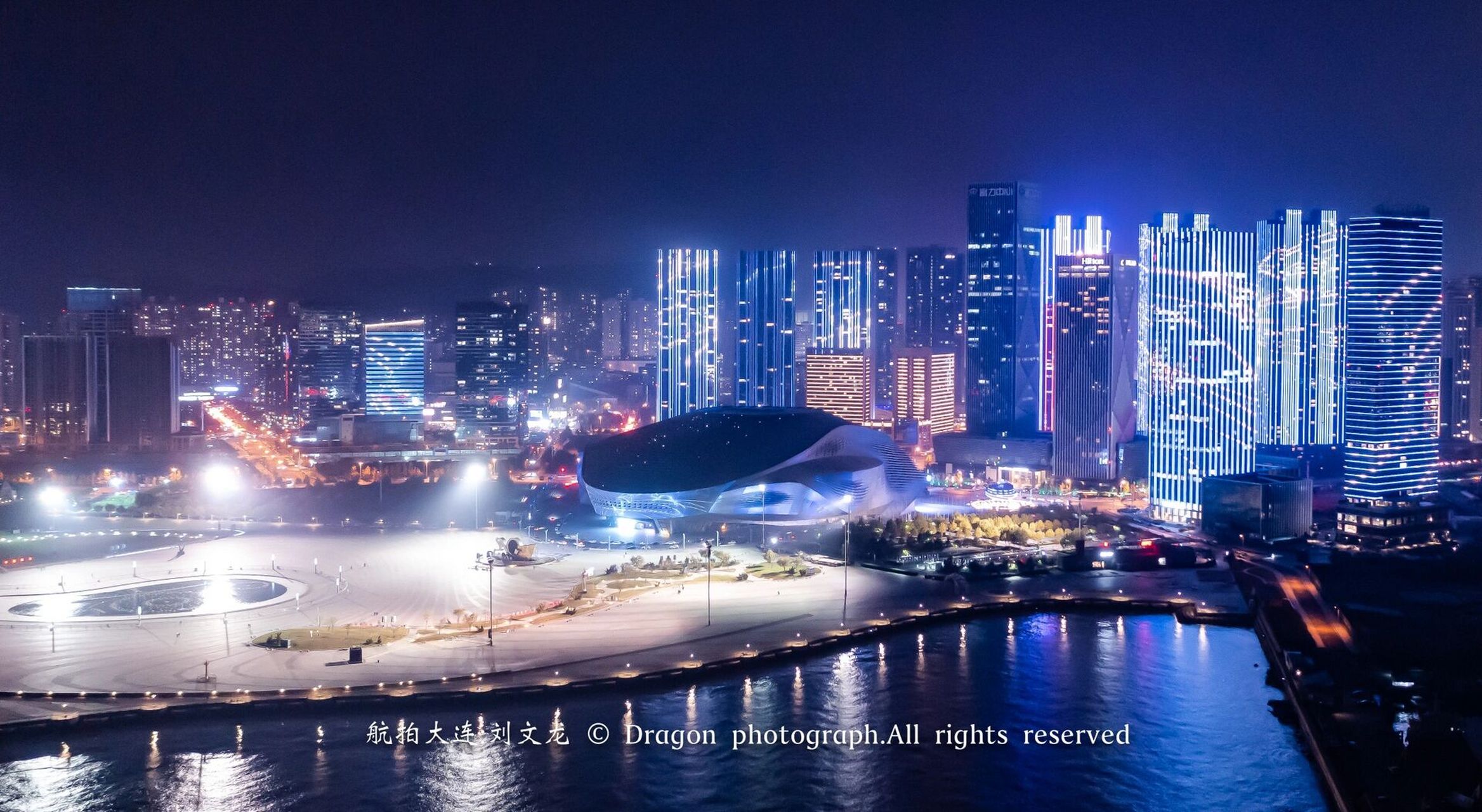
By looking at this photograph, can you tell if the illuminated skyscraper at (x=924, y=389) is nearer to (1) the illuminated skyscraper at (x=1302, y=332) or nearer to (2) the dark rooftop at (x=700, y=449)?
(1) the illuminated skyscraper at (x=1302, y=332)

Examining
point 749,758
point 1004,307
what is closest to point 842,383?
point 1004,307

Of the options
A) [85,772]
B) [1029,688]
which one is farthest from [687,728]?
[85,772]

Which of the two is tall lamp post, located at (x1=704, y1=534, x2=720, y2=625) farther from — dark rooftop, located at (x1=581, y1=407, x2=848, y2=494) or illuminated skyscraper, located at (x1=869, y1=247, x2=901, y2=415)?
illuminated skyscraper, located at (x1=869, y1=247, x2=901, y2=415)

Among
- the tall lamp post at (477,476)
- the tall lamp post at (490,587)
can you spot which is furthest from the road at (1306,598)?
the tall lamp post at (477,476)

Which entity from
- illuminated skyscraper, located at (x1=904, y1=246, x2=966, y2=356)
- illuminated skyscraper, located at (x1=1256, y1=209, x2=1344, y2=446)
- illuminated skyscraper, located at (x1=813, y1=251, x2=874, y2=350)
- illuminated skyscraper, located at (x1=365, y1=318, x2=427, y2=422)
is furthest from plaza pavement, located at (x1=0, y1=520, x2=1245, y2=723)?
illuminated skyscraper, located at (x1=904, y1=246, x2=966, y2=356)

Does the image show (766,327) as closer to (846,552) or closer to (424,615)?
(846,552)
